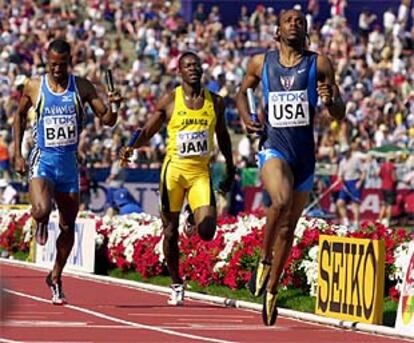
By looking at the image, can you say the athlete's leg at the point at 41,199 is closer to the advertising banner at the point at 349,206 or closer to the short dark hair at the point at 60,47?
the short dark hair at the point at 60,47

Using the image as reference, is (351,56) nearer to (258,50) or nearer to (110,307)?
(258,50)

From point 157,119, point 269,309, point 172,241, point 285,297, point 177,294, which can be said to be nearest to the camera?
point 269,309

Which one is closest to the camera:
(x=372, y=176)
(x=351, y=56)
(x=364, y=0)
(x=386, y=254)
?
(x=386, y=254)

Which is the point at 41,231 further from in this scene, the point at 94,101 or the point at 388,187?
the point at 388,187

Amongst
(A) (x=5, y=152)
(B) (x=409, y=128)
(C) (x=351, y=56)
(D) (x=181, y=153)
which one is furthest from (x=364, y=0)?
(D) (x=181, y=153)

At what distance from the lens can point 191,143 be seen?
15430 mm

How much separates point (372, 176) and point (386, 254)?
20663 mm

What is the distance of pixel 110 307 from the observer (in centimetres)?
1526

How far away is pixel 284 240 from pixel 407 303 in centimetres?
117

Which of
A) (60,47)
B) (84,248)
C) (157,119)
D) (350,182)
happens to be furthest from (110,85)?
(350,182)

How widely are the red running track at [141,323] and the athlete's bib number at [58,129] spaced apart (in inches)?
57.3

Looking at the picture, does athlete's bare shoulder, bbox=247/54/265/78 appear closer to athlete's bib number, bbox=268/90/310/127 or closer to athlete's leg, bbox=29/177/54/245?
athlete's bib number, bbox=268/90/310/127

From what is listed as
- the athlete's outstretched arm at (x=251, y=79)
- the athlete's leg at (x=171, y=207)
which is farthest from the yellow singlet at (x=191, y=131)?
the athlete's outstretched arm at (x=251, y=79)

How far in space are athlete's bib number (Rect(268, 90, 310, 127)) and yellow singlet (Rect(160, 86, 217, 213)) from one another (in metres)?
2.56
